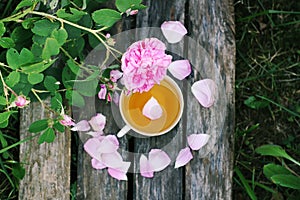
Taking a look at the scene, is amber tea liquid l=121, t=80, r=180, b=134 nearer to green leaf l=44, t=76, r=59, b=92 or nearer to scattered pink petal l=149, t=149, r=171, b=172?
scattered pink petal l=149, t=149, r=171, b=172

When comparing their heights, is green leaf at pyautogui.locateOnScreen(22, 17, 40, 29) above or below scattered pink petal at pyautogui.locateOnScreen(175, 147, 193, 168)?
above

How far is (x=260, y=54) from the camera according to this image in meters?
1.98

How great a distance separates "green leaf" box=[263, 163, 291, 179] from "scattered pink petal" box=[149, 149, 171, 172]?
0.88 feet

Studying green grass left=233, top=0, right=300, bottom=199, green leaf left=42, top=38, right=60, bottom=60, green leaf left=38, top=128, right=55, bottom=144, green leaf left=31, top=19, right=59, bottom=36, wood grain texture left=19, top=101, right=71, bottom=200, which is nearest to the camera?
green leaf left=42, top=38, right=60, bottom=60

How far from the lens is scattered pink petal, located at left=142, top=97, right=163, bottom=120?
1651mm

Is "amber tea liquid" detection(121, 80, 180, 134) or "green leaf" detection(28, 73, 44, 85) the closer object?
"green leaf" detection(28, 73, 44, 85)

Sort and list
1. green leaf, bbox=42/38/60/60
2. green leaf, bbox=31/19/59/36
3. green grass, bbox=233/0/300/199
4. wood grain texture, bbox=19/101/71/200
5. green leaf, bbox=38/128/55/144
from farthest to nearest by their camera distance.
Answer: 1. green grass, bbox=233/0/300/199
2. wood grain texture, bbox=19/101/71/200
3. green leaf, bbox=38/128/55/144
4. green leaf, bbox=31/19/59/36
5. green leaf, bbox=42/38/60/60

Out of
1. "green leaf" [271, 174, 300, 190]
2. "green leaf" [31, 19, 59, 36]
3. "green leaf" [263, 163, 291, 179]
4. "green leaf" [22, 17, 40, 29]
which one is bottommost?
"green leaf" [271, 174, 300, 190]

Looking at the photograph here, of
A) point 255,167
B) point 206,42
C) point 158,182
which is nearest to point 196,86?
point 206,42

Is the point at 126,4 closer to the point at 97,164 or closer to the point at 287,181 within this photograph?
the point at 97,164

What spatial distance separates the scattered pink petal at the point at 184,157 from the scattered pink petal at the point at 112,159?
137 mm

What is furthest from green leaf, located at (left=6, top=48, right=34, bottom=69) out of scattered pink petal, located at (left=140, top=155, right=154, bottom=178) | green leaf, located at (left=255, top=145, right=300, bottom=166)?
green leaf, located at (left=255, top=145, right=300, bottom=166)

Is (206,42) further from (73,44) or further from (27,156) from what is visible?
(27,156)

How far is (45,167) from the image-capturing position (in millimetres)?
1721
